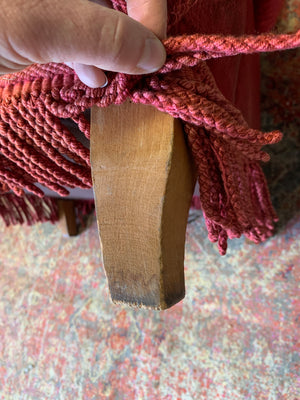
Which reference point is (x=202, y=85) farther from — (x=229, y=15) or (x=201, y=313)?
(x=201, y=313)

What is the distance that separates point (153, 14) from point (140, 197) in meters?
0.20

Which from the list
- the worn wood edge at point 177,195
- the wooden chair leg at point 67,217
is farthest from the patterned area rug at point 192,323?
the worn wood edge at point 177,195

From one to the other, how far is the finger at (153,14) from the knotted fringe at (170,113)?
0.02 meters

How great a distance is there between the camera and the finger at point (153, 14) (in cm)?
42

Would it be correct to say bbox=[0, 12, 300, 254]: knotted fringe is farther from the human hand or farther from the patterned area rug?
the patterned area rug

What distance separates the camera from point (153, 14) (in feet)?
1.38

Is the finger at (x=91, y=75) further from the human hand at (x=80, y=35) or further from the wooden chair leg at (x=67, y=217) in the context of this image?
the wooden chair leg at (x=67, y=217)

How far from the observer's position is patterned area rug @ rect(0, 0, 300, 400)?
0.85m

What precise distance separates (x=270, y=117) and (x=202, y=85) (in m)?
0.64

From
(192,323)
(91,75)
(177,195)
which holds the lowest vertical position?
(192,323)

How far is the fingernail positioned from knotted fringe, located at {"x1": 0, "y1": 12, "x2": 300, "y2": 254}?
1cm

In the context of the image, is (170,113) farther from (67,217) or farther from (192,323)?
(67,217)

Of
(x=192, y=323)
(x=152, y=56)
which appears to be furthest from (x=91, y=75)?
(x=192, y=323)

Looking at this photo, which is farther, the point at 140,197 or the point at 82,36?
the point at 140,197
